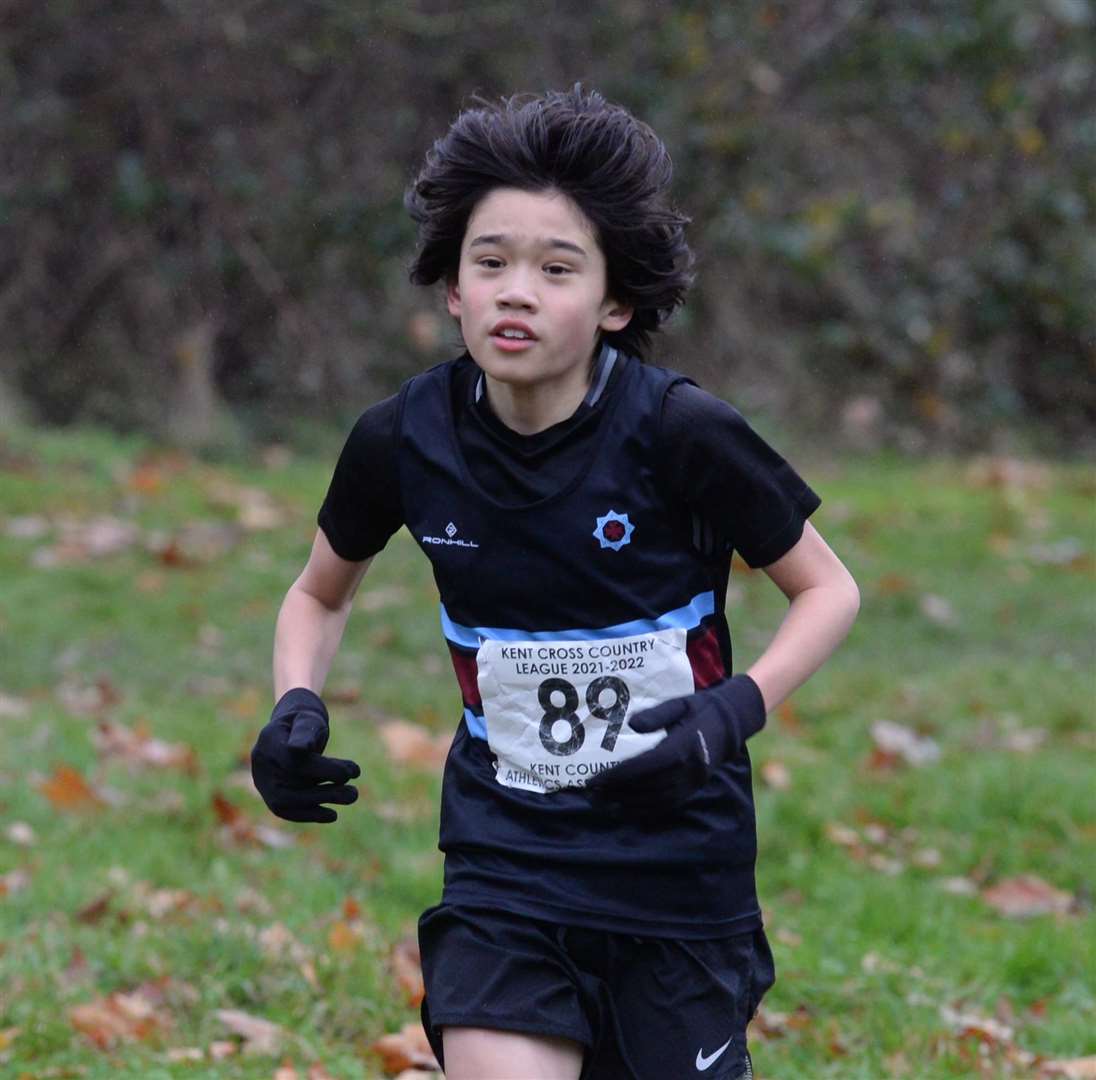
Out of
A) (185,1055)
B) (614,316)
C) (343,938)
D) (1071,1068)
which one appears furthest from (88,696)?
(614,316)

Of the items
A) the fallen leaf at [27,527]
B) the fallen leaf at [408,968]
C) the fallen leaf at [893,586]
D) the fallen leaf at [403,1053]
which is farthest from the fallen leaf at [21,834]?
the fallen leaf at [893,586]

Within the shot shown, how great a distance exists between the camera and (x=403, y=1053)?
3693mm

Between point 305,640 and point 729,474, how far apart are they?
0.77 metres

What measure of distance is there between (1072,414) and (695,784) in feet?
39.8

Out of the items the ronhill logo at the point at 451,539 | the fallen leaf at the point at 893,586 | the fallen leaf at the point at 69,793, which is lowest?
the fallen leaf at the point at 69,793

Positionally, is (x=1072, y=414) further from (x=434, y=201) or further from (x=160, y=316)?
(x=434, y=201)

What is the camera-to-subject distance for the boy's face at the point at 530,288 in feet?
8.84

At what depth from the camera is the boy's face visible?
2.70 m

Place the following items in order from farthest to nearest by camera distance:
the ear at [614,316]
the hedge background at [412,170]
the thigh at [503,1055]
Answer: the hedge background at [412,170] → the ear at [614,316] → the thigh at [503,1055]

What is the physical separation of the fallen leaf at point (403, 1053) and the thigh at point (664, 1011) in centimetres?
101

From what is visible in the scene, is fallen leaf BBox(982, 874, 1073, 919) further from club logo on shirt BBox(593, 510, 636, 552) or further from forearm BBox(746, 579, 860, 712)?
club logo on shirt BBox(593, 510, 636, 552)

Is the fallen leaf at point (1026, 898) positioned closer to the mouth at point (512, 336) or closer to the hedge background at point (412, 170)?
the mouth at point (512, 336)

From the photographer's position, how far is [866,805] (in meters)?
5.52

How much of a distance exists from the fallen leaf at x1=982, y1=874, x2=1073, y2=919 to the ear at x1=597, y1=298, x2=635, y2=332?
2550mm
